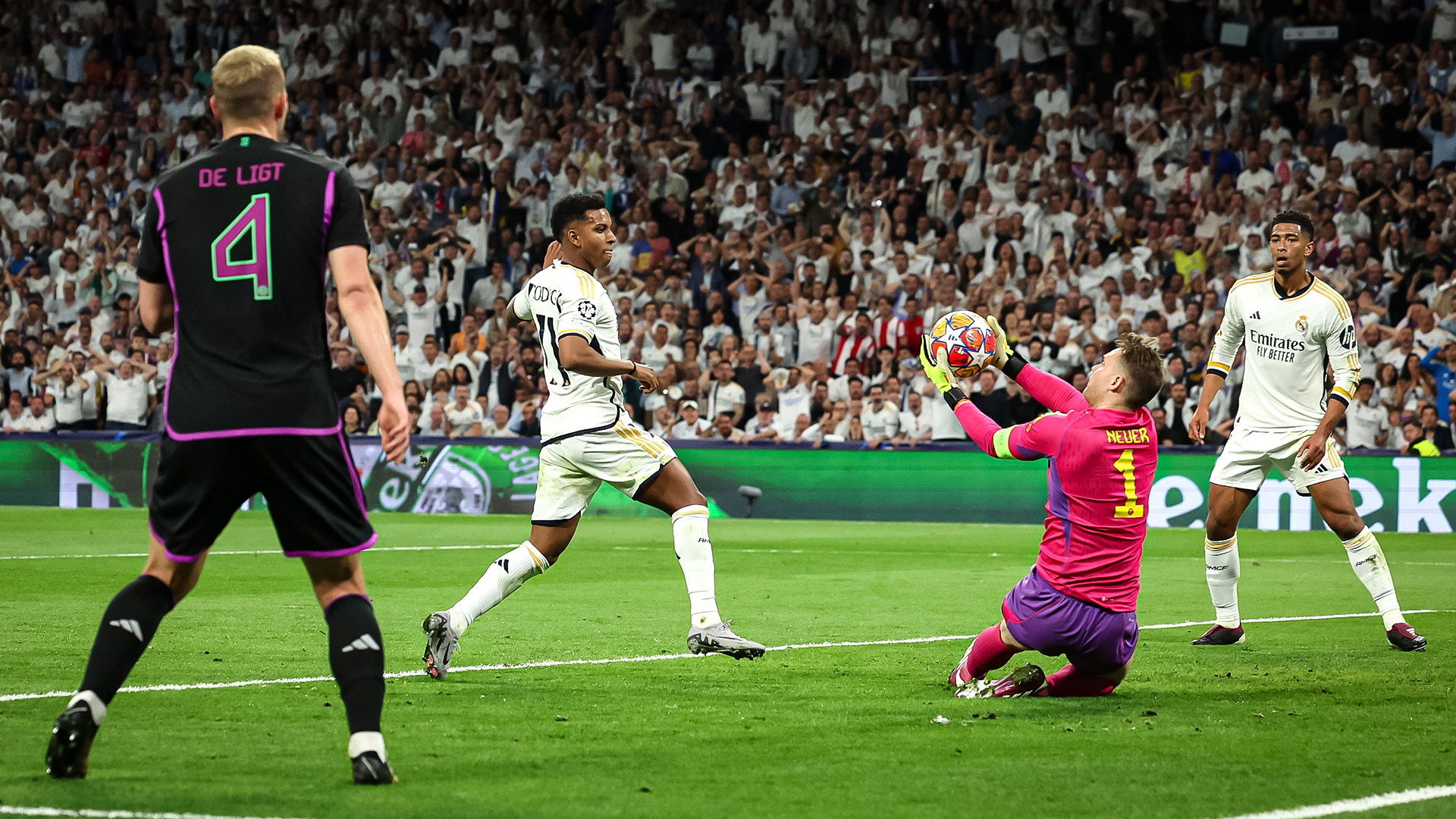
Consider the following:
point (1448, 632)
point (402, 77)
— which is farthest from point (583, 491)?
point (402, 77)

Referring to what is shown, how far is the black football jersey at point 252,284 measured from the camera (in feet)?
15.9

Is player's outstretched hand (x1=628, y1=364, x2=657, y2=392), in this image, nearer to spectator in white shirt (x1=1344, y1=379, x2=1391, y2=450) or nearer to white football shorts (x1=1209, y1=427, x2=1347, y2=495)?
white football shorts (x1=1209, y1=427, x2=1347, y2=495)

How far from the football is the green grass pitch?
4.70ft

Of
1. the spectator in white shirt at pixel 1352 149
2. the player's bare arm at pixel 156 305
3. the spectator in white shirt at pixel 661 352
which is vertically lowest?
the spectator in white shirt at pixel 661 352

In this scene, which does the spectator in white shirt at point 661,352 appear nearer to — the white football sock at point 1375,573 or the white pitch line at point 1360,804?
the white football sock at point 1375,573

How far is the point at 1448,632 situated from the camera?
31.4ft

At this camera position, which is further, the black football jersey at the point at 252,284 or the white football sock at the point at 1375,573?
the white football sock at the point at 1375,573

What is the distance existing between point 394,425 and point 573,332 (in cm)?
298

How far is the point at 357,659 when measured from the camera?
4.90 meters

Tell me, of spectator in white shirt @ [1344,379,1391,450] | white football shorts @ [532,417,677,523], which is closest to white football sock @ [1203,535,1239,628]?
white football shorts @ [532,417,677,523]

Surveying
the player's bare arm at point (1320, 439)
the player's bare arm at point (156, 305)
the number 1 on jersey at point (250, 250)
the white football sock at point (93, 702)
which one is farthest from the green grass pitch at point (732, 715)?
the number 1 on jersey at point (250, 250)

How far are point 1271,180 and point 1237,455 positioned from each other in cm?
1437

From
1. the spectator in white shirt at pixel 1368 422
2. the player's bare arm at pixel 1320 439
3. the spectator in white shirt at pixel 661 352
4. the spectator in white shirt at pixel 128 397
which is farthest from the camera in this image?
the spectator in white shirt at pixel 128 397

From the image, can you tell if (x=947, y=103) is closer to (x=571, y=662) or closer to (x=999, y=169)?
(x=999, y=169)
